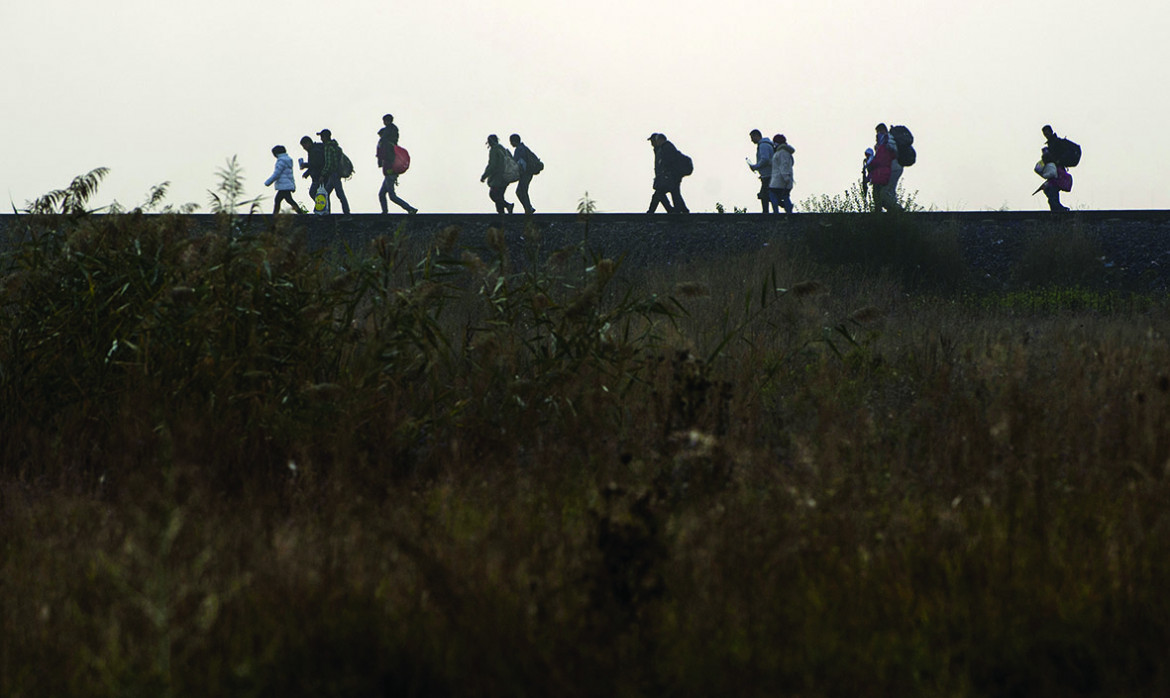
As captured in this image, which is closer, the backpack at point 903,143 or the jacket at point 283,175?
the jacket at point 283,175

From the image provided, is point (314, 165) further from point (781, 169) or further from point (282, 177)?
point (781, 169)

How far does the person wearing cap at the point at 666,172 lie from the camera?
62.8 ft

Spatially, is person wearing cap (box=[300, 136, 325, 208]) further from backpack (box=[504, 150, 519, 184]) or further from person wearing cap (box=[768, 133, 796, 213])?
person wearing cap (box=[768, 133, 796, 213])

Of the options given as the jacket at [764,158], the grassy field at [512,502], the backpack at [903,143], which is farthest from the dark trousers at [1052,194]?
the grassy field at [512,502]

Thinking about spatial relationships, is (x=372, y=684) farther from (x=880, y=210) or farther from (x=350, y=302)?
(x=880, y=210)

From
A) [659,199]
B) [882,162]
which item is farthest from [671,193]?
[882,162]

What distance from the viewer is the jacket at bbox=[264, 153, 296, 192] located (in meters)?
18.1

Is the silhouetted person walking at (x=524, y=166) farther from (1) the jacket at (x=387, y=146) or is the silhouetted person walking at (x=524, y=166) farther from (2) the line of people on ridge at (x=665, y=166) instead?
(1) the jacket at (x=387, y=146)

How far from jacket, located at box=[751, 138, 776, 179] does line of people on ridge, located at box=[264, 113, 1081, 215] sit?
2 cm

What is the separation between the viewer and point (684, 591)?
116 inches

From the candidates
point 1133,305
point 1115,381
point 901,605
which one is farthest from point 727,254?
point 901,605

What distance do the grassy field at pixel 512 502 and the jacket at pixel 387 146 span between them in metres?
13.3

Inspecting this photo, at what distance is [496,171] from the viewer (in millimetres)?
18938

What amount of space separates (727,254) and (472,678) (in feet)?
44.6
